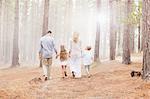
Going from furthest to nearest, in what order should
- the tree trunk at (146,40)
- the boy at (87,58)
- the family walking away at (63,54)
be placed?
the boy at (87,58)
the family walking away at (63,54)
the tree trunk at (146,40)

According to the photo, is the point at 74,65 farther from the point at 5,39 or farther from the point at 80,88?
the point at 5,39

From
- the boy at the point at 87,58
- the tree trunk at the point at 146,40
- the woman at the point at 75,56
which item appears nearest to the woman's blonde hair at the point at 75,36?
the woman at the point at 75,56

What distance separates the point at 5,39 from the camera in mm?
58906

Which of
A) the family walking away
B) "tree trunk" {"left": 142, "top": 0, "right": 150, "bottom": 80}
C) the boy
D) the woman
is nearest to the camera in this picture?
"tree trunk" {"left": 142, "top": 0, "right": 150, "bottom": 80}

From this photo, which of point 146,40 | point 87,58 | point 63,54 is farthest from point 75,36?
point 146,40

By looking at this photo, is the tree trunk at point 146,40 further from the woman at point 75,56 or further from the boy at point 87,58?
the boy at point 87,58

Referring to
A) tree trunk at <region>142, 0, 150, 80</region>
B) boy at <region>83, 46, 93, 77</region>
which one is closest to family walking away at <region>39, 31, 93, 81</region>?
boy at <region>83, 46, 93, 77</region>

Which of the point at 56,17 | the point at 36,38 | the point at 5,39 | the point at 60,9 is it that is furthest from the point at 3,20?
the point at 60,9

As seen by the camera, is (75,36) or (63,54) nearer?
(75,36)

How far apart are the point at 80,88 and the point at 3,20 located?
155 feet

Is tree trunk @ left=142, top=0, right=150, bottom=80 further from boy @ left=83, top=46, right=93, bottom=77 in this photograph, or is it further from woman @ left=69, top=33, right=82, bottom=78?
boy @ left=83, top=46, right=93, bottom=77

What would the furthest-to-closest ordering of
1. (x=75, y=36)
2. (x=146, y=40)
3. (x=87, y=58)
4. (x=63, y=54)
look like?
(x=87, y=58) < (x=63, y=54) < (x=75, y=36) < (x=146, y=40)

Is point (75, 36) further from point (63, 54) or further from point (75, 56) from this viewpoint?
point (63, 54)

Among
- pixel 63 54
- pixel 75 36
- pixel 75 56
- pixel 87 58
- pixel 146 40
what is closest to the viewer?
pixel 146 40
